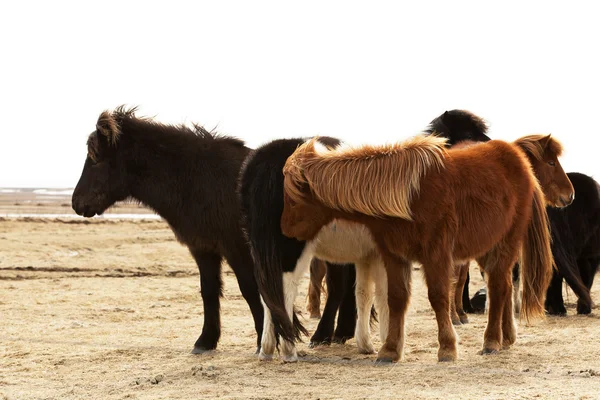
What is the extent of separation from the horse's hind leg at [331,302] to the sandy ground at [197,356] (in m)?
0.16

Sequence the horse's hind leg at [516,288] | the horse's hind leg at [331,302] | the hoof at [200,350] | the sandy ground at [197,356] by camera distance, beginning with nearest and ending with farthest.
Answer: the sandy ground at [197,356], the hoof at [200,350], the horse's hind leg at [331,302], the horse's hind leg at [516,288]

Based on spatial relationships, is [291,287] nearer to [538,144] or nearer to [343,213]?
[343,213]

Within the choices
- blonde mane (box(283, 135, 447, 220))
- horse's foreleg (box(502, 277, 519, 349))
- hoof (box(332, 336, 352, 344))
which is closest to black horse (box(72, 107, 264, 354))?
hoof (box(332, 336, 352, 344))

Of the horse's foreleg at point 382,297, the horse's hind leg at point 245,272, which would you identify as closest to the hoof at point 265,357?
the horse's hind leg at point 245,272

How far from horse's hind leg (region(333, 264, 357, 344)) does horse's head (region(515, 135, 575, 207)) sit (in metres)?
2.06

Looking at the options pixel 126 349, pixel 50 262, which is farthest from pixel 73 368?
pixel 50 262

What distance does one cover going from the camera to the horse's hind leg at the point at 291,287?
720 cm

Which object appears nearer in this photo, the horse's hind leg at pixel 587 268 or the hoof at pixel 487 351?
the hoof at pixel 487 351

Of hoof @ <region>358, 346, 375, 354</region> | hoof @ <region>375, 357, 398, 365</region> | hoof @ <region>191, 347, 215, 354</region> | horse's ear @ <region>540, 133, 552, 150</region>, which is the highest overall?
horse's ear @ <region>540, 133, 552, 150</region>

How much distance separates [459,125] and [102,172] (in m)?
4.01

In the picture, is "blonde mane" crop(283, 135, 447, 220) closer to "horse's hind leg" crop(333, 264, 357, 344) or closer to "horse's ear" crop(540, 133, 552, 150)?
"horse's hind leg" crop(333, 264, 357, 344)

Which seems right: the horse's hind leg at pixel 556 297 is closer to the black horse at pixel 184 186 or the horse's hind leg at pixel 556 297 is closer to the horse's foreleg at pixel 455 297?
the horse's foreleg at pixel 455 297

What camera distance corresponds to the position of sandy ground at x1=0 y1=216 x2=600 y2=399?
605 cm

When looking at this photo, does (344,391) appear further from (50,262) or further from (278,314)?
(50,262)
